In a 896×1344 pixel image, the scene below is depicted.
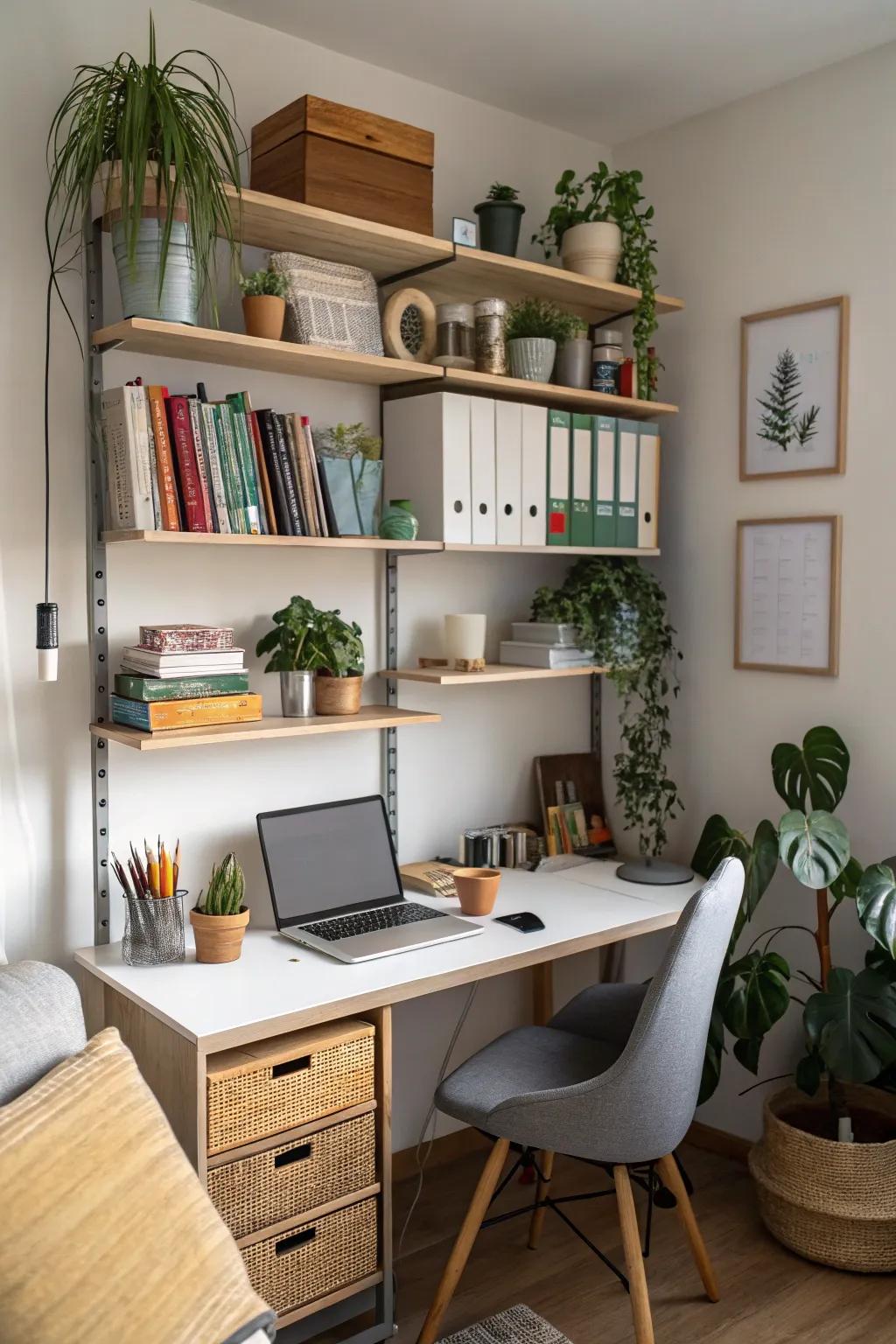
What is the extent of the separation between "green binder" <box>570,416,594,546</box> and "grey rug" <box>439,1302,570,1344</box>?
5.62 ft

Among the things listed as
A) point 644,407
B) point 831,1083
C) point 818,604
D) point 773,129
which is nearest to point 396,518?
point 644,407

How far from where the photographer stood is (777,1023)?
2928 millimetres

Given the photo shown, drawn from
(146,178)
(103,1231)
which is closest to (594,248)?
(146,178)

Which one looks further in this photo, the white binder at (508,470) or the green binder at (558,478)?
the green binder at (558,478)

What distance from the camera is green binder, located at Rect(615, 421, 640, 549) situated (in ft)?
9.70

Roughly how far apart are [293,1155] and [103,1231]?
27.0 inches

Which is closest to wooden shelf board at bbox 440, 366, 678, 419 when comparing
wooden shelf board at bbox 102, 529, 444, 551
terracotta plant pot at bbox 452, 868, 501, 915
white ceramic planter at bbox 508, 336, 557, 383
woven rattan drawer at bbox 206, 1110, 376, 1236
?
white ceramic planter at bbox 508, 336, 557, 383

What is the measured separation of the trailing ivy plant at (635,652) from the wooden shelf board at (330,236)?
89 cm

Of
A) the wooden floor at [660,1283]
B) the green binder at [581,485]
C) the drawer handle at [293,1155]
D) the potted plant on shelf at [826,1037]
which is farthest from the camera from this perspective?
the green binder at [581,485]

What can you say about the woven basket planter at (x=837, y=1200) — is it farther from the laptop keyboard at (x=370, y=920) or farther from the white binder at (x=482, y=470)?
the white binder at (x=482, y=470)

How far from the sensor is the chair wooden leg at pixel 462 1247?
2193mm

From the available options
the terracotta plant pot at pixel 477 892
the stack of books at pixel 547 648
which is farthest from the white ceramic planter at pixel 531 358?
the terracotta plant pot at pixel 477 892

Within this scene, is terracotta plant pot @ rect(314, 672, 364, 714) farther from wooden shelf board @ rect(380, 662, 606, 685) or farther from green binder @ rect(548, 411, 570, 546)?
green binder @ rect(548, 411, 570, 546)

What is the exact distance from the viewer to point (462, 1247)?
220cm
